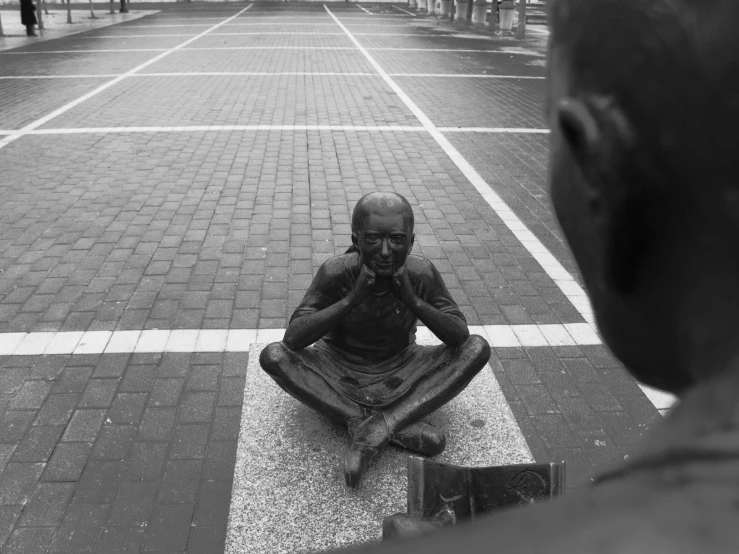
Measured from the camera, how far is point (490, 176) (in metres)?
8.53

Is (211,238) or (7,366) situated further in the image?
(211,238)

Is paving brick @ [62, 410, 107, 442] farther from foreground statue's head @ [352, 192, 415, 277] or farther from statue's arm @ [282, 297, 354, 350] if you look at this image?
foreground statue's head @ [352, 192, 415, 277]

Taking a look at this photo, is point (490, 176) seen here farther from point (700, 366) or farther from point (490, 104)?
point (700, 366)

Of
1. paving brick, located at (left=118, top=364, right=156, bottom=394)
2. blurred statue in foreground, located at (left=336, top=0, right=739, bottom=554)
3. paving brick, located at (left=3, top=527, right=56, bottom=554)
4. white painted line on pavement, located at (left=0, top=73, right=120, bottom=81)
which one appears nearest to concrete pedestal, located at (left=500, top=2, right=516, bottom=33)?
white painted line on pavement, located at (left=0, top=73, right=120, bottom=81)

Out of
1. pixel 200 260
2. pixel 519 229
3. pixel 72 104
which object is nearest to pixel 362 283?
pixel 200 260

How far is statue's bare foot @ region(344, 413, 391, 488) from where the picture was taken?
3.18 m

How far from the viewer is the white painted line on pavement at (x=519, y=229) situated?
542 cm

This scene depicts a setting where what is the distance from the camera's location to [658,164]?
596 millimetres

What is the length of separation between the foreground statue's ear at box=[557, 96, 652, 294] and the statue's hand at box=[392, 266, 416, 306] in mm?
2443

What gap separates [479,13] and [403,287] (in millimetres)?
29685

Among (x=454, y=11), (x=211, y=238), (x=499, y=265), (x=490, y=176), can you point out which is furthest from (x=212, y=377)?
(x=454, y=11)

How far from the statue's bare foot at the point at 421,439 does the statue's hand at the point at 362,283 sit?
2.48ft

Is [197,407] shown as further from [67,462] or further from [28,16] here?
[28,16]

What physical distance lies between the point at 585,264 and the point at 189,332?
4395 millimetres
